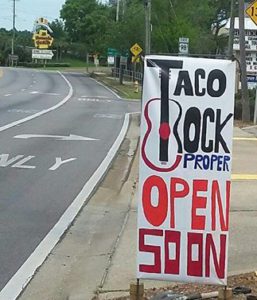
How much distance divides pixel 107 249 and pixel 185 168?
284 centimetres

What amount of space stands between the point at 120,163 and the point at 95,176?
213cm

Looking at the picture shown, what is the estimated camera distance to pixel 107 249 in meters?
7.12

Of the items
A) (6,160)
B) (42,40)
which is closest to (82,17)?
(42,40)

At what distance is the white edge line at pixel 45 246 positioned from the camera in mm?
5777

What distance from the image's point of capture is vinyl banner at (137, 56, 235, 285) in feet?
14.6

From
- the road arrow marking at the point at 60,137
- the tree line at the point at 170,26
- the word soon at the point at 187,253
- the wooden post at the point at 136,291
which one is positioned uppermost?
the tree line at the point at 170,26

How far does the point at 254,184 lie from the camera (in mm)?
10977

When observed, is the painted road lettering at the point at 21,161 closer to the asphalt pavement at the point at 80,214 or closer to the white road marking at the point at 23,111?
the asphalt pavement at the point at 80,214

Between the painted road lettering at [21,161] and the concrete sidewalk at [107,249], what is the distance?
1.87 m

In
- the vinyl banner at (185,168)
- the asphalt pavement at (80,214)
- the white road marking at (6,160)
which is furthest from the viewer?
the white road marking at (6,160)

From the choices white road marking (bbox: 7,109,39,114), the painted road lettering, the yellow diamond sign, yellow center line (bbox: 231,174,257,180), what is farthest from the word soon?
white road marking (bbox: 7,109,39,114)

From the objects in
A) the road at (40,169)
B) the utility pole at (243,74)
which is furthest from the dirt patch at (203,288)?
the utility pole at (243,74)

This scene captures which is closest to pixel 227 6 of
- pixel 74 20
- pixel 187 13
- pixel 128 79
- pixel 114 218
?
pixel 128 79

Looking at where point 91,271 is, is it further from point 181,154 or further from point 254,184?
point 254,184
